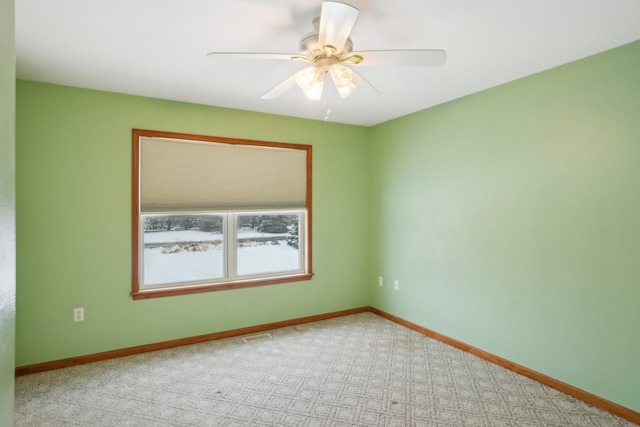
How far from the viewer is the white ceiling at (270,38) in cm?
184

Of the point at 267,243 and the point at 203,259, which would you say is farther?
the point at 267,243

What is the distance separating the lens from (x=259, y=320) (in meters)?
3.82

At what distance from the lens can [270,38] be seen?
2.18m

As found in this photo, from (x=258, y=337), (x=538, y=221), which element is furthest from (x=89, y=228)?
(x=538, y=221)

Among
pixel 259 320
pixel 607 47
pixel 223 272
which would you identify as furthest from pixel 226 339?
pixel 607 47

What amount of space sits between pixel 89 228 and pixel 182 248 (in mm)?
818

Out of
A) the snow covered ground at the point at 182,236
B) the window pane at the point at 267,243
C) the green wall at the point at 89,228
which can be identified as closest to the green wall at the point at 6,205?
the green wall at the point at 89,228

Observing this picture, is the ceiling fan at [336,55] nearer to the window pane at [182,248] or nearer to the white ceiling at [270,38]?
the white ceiling at [270,38]

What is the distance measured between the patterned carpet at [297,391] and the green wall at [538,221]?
36 cm

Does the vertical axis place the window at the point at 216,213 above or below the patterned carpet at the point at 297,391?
above

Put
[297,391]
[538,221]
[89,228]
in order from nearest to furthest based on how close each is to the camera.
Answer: [297,391], [538,221], [89,228]

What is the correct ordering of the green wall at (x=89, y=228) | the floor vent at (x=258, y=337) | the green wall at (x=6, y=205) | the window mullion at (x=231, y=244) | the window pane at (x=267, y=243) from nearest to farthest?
the green wall at (x=6, y=205)
the green wall at (x=89, y=228)
the floor vent at (x=258, y=337)
the window mullion at (x=231, y=244)
the window pane at (x=267, y=243)

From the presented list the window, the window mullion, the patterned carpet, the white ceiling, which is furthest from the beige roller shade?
the patterned carpet

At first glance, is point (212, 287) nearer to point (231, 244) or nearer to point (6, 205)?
point (231, 244)
